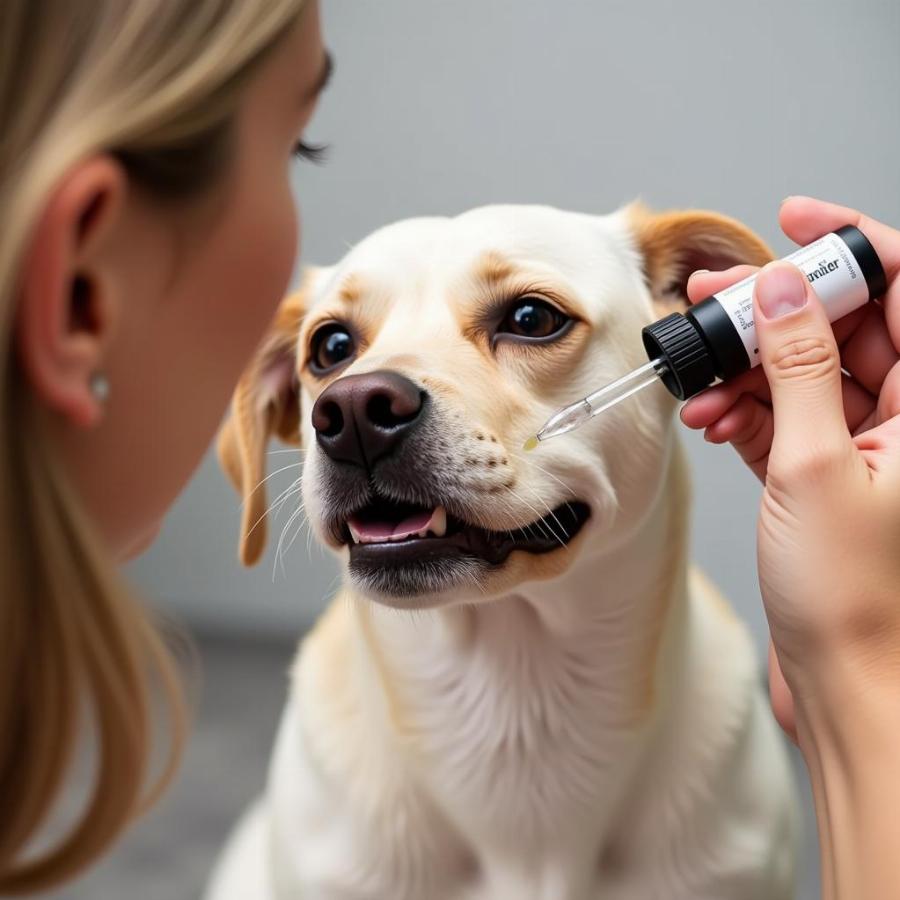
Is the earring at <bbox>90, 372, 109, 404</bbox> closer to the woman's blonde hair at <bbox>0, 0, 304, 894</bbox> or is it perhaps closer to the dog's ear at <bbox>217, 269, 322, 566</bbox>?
the woman's blonde hair at <bbox>0, 0, 304, 894</bbox>

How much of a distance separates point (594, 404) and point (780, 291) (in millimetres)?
196

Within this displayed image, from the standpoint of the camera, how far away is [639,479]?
949mm

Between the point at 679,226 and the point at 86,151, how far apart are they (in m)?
0.65

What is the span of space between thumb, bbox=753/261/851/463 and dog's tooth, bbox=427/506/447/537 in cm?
26

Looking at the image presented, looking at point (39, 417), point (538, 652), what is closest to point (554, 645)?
point (538, 652)

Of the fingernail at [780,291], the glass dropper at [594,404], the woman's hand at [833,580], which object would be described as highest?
the fingernail at [780,291]

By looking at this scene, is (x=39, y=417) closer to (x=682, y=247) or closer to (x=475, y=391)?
(x=475, y=391)

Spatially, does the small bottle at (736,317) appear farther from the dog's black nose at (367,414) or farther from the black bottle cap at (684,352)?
the dog's black nose at (367,414)

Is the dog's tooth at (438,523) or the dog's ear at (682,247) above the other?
the dog's ear at (682,247)

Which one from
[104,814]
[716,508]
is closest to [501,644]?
[104,814]

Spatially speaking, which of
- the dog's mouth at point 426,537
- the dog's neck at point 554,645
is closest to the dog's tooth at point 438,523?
the dog's mouth at point 426,537

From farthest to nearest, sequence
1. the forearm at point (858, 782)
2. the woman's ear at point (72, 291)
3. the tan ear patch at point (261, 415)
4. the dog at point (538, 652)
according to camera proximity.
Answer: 1. the tan ear patch at point (261, 415)
2. the dog at point (538, 652)
3. the forearm at point (858, 782)
4. the woman's ear at point (72, 291)

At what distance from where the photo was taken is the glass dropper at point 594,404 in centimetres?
89

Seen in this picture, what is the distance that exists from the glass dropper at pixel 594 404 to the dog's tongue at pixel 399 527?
10 cm
